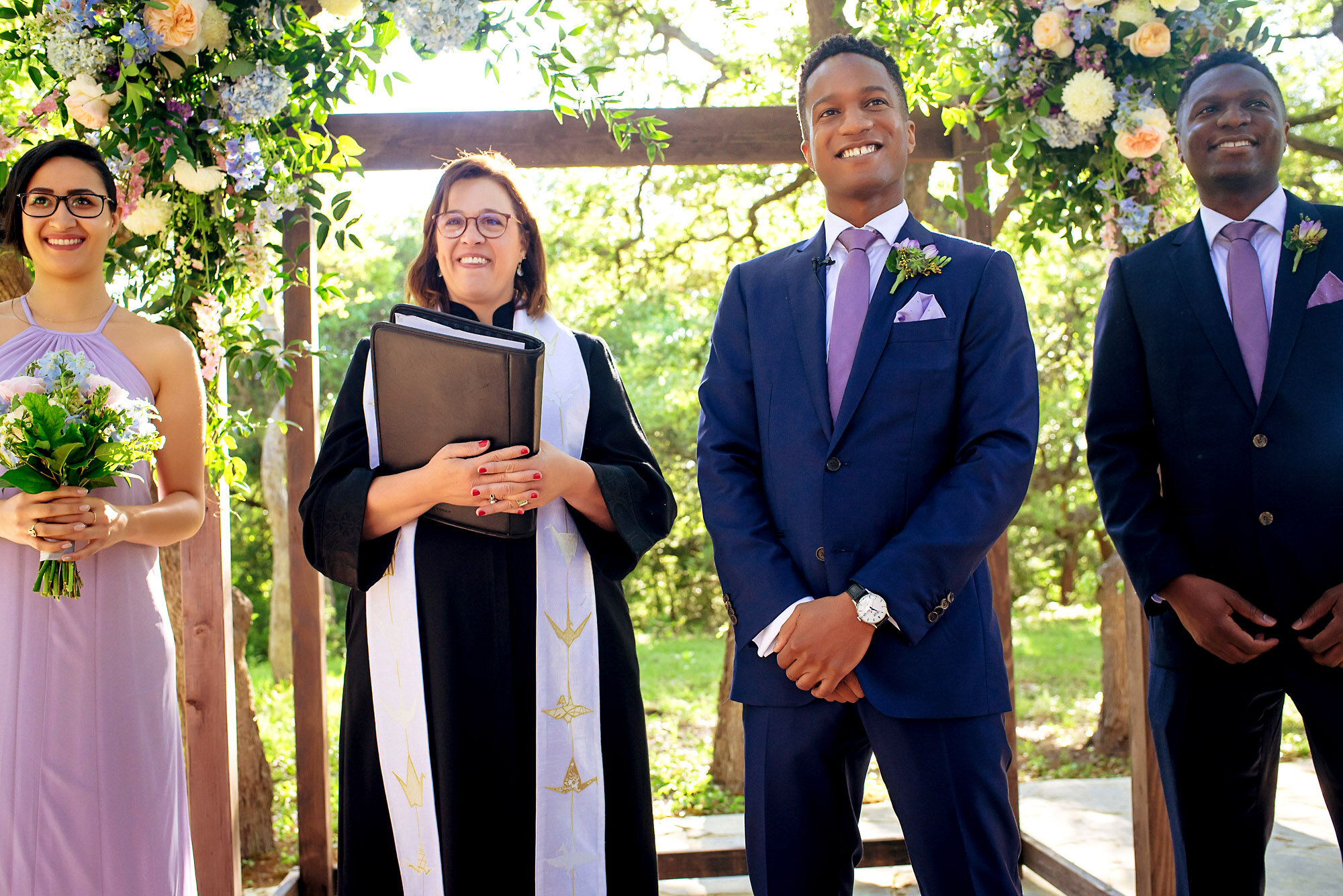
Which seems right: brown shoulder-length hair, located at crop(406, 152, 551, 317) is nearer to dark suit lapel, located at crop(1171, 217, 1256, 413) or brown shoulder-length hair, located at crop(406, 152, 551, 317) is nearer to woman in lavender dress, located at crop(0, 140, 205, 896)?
woman in lavender dress, located at crop(0, 140, 205, 896)

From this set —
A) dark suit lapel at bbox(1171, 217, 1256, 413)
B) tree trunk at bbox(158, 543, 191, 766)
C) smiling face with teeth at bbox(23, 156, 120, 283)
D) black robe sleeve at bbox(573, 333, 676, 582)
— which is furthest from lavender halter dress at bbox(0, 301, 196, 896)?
dark suit lapel at bbox(1171, 217, 1256, 413)

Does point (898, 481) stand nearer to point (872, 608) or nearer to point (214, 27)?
point (872, 608)

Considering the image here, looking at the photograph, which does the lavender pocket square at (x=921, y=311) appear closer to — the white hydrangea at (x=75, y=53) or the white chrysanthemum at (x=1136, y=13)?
Answer: the white chrysanthemum at (x=1136, y=13)

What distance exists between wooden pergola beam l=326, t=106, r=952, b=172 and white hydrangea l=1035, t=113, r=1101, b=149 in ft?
3.02

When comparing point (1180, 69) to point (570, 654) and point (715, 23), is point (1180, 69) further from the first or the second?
point (715, 23)

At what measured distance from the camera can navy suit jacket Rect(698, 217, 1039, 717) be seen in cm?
192

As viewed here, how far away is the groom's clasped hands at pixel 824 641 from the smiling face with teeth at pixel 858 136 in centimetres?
85

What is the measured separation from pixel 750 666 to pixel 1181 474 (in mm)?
1080

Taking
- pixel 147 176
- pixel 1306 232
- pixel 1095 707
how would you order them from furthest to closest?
pixel 1095 707
pixel 147 176
pixel 1306 232

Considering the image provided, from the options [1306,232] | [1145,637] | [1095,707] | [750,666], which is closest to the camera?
[750,666]

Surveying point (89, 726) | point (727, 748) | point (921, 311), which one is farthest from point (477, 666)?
point (727, 748)

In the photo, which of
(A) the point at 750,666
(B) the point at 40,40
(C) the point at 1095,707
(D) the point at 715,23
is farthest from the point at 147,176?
(C) the point at 1095,707

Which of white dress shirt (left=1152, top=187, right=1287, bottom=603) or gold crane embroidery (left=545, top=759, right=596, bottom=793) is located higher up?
white dress shirt (left=1152, top=187, right=1287, bottom=603)

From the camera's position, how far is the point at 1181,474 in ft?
7.61
